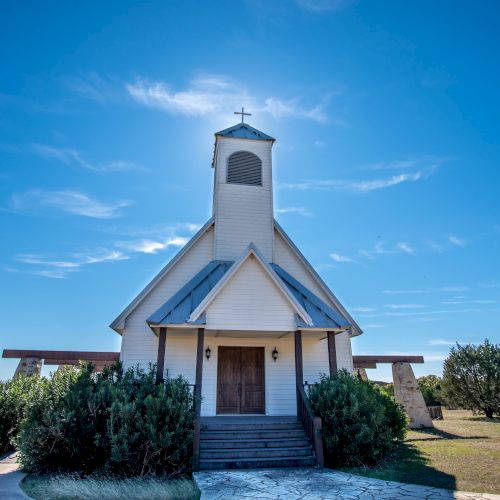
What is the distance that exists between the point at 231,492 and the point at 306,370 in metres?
6.86

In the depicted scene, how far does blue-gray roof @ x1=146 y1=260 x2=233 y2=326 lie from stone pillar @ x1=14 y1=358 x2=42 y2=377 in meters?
6.78

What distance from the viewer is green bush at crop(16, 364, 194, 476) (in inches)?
320

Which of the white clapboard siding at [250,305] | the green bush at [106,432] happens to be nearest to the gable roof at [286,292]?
the white clapboard siding at [250,305]

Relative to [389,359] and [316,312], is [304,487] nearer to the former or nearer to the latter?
[316,312]

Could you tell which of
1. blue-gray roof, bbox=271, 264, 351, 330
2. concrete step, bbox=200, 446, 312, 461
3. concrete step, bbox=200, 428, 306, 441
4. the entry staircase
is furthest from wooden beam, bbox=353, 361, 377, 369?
concrete step, bbox=200, 446, 312, 461

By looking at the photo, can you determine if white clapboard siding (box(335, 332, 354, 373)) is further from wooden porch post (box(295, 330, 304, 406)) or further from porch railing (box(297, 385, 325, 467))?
porch railing (box(297, 385, 325, 467))

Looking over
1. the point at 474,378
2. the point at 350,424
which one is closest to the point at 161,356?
the point at 350,424

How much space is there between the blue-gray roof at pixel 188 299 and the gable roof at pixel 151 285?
3.42 feet

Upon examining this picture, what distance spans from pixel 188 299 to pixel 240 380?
333 cm

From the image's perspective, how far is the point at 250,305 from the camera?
11414mm

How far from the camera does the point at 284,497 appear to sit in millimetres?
6426

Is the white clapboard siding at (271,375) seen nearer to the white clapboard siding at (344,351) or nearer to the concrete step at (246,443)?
the white clapboard siding at (344,351)

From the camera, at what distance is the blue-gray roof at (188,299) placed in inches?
434

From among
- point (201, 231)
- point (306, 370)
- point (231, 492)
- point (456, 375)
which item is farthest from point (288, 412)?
point (456, 375)
